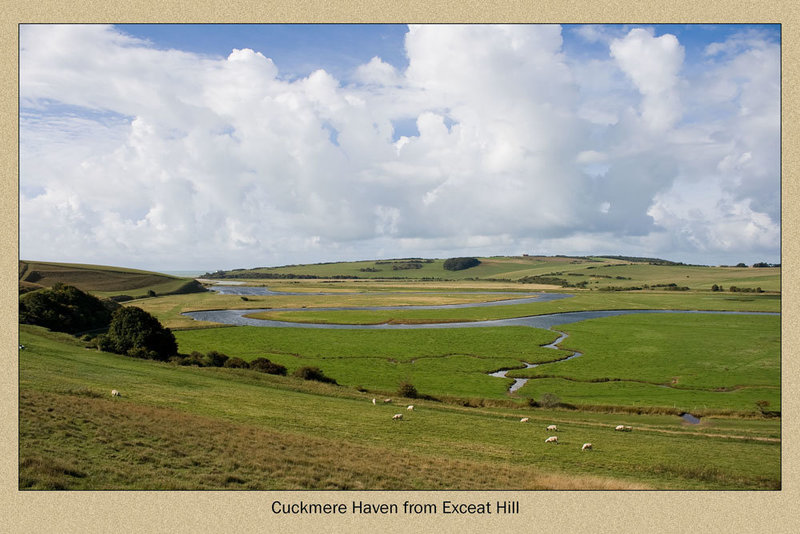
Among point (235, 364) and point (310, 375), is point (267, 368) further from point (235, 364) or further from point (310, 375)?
point (310, 375)

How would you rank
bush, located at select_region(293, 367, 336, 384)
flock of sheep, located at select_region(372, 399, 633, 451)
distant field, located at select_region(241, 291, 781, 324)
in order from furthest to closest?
distant field, located at select_region(241, 291, 781, 324) < bush, located at select_region(293, 367, 336, 384) < flock of sheep, located at select_region(372, 399, 633, 451)

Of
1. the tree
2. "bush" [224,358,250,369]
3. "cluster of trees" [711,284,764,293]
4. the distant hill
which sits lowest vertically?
"bush" [224,358,250,369]

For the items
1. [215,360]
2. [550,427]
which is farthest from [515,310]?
[550,427]

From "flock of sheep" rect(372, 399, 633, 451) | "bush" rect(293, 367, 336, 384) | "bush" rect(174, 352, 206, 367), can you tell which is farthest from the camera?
"bush" rect(174, 352, 206, 367)

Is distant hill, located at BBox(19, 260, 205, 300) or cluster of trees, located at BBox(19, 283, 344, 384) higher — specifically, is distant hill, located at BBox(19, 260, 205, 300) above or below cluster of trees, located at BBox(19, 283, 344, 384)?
above

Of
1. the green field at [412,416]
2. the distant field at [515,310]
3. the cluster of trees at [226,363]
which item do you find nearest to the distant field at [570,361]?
A: the green field at [412,416]

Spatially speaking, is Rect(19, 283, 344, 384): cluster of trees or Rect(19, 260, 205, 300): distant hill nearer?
Rect(19, 283, 344, 384): cluster of trees

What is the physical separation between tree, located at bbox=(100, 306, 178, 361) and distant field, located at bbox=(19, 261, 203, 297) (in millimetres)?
68256

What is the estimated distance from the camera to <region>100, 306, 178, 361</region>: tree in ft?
148

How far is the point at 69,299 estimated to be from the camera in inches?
2596

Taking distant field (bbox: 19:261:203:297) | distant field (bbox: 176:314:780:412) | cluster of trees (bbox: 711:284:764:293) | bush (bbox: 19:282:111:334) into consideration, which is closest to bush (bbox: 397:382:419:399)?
distant field (bbox: 176:314:780:412)

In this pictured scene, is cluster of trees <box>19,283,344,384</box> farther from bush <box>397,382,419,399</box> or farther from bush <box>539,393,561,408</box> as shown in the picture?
bush <box>539,393,561,408</box>

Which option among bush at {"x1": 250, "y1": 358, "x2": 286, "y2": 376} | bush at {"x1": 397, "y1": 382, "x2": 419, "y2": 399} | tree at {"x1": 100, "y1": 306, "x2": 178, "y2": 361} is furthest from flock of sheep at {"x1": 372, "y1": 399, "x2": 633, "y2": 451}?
tree at {"x1": 100, "y1": 306, "x2": 178, "y2": 361}

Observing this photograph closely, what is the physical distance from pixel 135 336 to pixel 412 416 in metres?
32.5
